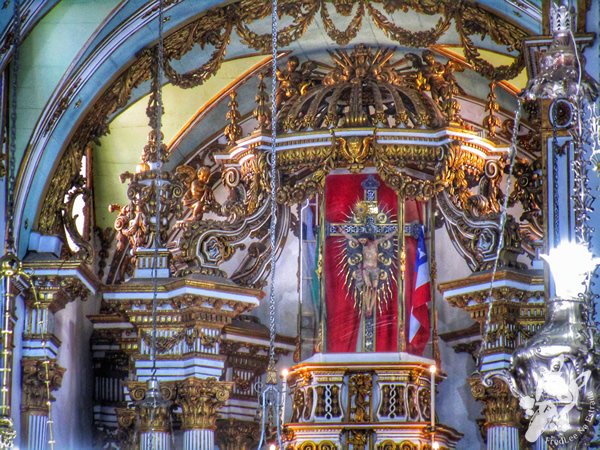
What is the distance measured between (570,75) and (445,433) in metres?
8.23

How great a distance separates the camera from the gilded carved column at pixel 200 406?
68.3 feet

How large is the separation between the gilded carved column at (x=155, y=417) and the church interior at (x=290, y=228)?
27 mm

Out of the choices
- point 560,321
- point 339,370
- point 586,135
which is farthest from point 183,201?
point 560,321

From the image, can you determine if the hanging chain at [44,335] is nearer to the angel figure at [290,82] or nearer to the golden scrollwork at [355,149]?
the angel figure at [290,82]

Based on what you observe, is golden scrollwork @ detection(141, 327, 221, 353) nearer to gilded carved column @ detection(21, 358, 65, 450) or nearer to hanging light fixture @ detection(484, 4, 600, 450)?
gilded carved column @ detection(21, 358, 65, 450)

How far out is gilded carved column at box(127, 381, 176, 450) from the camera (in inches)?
817

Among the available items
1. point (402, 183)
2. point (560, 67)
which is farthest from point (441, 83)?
point (560, 67)

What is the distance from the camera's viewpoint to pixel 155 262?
2075cm

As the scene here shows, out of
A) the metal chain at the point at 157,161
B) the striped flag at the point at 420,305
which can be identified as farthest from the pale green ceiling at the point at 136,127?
the striped flag at the point at 420,305

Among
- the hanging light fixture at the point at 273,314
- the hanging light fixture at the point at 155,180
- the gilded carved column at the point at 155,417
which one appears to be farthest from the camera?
the gilded carved column at the point at 155,417

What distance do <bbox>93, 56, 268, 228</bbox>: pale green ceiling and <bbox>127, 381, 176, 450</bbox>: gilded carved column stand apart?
A: 316cm

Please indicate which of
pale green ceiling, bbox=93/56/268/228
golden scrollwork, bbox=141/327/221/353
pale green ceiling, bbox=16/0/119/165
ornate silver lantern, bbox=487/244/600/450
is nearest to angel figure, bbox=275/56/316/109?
pale green ceiling, bbox=93/56/268/228

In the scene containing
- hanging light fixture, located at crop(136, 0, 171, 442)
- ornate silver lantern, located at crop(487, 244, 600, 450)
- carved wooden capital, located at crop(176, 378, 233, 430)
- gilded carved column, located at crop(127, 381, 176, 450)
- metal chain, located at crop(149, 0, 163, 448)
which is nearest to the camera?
ornate silver lantern, located at crop(487, 244, 600, 450)

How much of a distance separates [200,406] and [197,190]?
2.42 m
